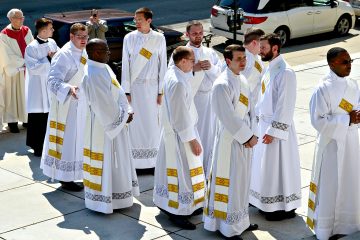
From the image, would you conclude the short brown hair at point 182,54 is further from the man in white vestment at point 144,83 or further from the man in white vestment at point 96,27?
the man in white vestment at point 96,27

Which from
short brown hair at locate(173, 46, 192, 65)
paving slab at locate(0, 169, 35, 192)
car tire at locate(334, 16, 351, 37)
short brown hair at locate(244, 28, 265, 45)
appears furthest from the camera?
car tire at locate(334, 16, 351, 37)

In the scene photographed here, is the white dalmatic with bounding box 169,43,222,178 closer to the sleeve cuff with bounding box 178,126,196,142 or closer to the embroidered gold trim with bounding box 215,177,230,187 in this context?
the sleeve cuff with bounding box 178,126,196,142

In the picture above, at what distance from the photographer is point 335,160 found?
8219 millimetres

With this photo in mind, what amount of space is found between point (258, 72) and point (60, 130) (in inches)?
97.4

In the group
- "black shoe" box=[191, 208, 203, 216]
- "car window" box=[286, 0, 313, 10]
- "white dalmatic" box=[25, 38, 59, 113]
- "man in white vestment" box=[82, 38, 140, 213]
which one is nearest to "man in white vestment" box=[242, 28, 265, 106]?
"black shoe" box=[191, 208, 203, 216]

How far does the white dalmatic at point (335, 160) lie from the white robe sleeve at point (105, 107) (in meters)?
2.12

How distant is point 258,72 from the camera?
32.2ft

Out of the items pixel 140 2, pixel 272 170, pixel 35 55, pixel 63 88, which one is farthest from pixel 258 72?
pixel 140 2

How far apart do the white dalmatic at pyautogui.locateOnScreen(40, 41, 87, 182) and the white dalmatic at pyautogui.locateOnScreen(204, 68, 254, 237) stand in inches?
86.2

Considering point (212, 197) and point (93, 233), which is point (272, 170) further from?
point (93, 233)

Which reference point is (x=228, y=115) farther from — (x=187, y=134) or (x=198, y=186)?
(x=198, y=186)

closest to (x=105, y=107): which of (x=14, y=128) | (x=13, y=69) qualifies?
(x=13, y=69)

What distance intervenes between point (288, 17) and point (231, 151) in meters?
12.5

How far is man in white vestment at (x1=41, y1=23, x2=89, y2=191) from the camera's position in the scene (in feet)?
32.6
